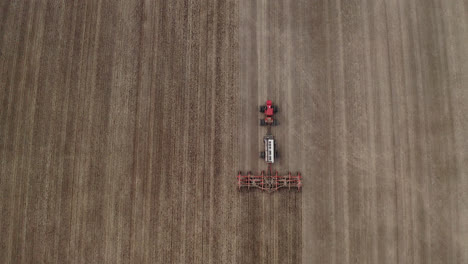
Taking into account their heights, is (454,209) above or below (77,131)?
below

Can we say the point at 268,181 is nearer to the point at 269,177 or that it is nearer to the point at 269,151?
the point at 269,177

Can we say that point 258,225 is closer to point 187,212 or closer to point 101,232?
point 187,212

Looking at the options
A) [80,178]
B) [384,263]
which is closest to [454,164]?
[384,263]

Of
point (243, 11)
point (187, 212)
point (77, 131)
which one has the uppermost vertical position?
point (243, 11)

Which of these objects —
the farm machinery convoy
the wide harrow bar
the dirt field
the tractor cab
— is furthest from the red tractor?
the wide harrow bar

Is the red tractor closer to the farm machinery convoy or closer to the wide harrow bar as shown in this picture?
the farm machinery convoy

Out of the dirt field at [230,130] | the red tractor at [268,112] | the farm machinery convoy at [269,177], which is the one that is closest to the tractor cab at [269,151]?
the farm machinery convoy at [269,177]

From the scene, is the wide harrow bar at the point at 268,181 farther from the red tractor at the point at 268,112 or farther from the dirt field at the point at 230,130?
the red tractor at the point at 268,112

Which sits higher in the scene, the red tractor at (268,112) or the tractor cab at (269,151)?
the red tractor at (268,112)
